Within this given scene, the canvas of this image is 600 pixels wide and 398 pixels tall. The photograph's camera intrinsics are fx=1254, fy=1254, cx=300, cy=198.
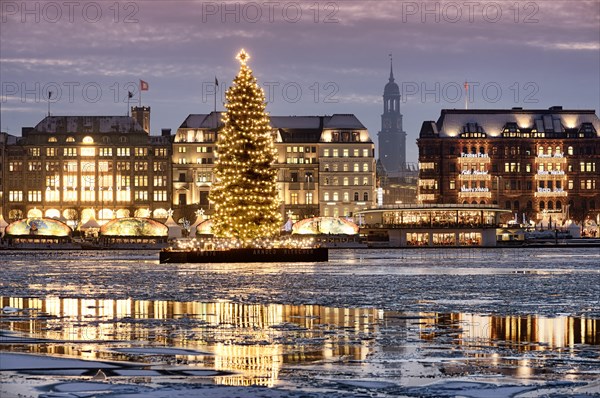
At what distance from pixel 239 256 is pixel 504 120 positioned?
12450 cm

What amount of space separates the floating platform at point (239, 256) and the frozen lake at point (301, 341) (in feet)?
98.2

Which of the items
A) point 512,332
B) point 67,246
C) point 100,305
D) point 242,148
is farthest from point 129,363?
point 67,246

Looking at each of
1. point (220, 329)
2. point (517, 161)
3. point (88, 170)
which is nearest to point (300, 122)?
point (88, 170)

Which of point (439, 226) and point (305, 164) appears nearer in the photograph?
point (439, 226)

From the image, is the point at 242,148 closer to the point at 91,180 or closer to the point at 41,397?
the point at 41,397

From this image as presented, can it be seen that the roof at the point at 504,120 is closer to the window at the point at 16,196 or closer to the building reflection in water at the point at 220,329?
the window at the point at 16,196

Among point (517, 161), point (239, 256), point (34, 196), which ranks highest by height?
point (517, 161)

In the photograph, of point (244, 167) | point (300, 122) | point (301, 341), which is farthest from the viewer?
point (300, 122)

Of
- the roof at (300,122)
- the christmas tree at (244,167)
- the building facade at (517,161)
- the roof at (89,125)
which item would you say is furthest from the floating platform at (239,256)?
the building facade at (517,161)

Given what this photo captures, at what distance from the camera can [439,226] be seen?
15025 cm

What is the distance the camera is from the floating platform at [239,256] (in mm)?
70625

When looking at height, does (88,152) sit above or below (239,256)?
above

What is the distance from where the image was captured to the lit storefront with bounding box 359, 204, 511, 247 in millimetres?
149750

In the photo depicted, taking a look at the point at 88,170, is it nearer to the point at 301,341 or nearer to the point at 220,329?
the point at 220,329
